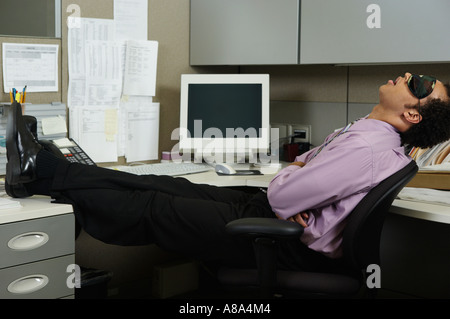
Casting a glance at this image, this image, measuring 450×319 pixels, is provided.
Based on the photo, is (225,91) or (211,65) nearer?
(225,91)

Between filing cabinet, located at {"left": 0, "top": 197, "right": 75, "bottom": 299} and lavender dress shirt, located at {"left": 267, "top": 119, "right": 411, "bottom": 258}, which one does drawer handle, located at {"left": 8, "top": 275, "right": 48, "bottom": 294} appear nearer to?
filing cabinet, located at {"left": 0, "top": 197, "right": 75, "bottom": 299}

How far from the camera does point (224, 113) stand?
2.38 meters

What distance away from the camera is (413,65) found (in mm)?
2197

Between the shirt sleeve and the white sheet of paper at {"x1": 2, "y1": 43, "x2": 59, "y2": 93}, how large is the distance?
1014mm

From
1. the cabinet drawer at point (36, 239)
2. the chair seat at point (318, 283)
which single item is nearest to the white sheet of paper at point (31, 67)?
the cabinet drawer at point (36, 239)

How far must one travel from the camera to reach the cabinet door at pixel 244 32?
2258 millimetres

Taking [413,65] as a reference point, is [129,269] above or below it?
below

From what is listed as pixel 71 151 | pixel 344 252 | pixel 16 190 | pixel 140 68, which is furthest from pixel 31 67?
pixel 344 252

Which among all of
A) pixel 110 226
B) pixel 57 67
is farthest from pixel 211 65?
pixel 110 226

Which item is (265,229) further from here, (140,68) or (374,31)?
(140,68)

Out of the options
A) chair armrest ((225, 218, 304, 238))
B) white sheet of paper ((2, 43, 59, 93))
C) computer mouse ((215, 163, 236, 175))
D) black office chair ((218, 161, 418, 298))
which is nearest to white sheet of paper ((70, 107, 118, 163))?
white sheet of paper ((2, 43, 59, 93))

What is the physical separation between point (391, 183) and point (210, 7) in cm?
138
